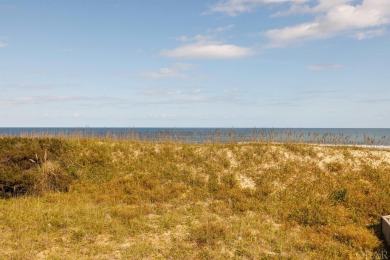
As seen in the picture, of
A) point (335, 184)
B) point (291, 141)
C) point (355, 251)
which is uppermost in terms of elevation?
point (291, 141)

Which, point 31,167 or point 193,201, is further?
point 31,167

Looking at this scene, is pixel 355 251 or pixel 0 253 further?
pixel 355 251

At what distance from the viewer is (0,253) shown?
10.4m

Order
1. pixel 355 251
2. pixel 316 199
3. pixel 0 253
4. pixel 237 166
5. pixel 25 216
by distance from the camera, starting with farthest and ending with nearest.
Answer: pixel 237 166, pixel 316 199, pixel 25 216, pixel 355 251, pixel 0 253

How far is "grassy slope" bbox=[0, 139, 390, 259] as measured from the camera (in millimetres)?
11328

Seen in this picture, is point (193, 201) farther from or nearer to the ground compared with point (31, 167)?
nearer to the ground

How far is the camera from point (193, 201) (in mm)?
16219

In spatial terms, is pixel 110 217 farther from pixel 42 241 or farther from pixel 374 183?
pixel 374 183

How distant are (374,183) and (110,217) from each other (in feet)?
46.9

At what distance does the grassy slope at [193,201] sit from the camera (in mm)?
11328

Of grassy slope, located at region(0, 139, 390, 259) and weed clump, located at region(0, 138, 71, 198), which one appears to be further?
weed clump, located at region(0, 138, 71, 198)

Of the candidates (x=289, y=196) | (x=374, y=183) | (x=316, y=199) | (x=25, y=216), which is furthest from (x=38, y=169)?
(x=374, y=183)

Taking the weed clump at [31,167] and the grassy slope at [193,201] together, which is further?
the weed clump at [31,167]

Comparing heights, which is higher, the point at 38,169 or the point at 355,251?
the point at 38,169
